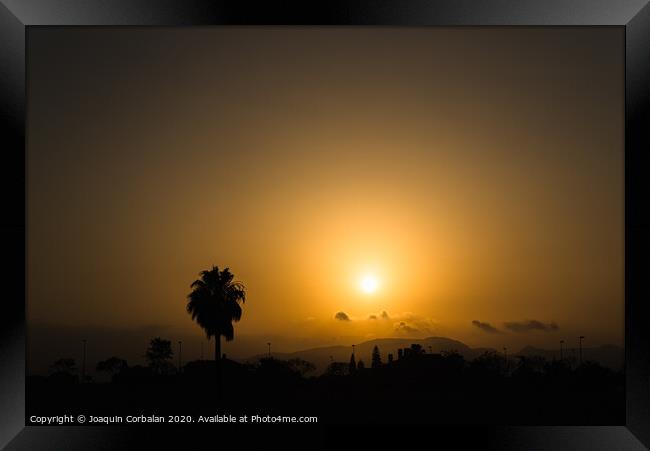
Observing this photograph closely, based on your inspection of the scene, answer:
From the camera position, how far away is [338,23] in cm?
438

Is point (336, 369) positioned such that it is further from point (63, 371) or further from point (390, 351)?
point (63, 371)

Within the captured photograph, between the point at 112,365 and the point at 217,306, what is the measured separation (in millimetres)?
787

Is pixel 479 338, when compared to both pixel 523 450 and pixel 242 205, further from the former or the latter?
pixel 242 205

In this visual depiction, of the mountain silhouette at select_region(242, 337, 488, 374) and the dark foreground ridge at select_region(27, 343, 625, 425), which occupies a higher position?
the mountain silhouette at select_region(242, 337, 488, 374)

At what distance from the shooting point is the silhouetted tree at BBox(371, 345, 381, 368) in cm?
500

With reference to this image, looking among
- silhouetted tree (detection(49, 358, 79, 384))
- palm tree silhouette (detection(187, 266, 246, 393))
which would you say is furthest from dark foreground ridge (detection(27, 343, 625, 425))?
palm tree silhouette (detection(187, 266, 246, 393))

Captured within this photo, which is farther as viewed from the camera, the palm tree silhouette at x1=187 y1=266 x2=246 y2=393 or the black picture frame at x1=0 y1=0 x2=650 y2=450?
the palm tree silhouette at x1=187 y1=266 x2=246 y2=393

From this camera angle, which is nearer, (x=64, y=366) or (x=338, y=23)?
(x=338, y=23)

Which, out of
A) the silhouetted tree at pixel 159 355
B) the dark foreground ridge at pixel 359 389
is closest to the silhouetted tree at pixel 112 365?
the dark foreground ridge at pixel 359 389

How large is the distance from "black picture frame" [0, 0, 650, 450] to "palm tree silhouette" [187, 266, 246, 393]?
852mm

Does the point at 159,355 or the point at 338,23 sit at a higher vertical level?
the point at 338,23

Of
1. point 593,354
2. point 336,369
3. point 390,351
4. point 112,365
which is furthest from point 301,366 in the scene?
point 593,354

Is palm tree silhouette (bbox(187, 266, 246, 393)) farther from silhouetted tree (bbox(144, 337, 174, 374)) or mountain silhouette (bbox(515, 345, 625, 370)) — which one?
mountain silhouette (bbox(515, 345, 625, 370))

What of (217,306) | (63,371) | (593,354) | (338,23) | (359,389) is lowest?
(359,389)
